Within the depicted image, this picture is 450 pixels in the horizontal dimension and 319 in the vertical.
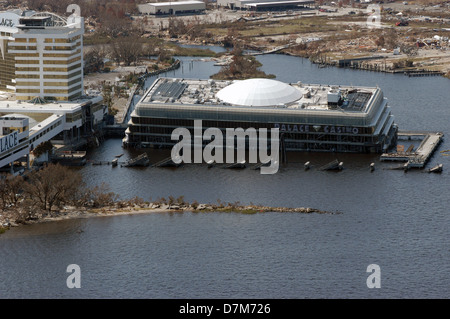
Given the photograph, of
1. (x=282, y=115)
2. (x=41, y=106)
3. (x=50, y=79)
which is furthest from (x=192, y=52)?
(x=282, y=115)

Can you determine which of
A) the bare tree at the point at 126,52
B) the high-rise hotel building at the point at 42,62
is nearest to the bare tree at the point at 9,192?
the high-rise hotel building at the point at 42,62

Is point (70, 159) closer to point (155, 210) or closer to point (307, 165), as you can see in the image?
point (155, 210)

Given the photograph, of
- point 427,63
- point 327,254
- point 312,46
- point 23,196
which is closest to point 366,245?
point 327,254

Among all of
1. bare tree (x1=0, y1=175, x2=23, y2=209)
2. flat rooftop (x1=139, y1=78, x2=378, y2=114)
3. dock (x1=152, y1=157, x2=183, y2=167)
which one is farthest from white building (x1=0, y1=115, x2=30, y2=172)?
flat rooftop (x1=139, y1=78, x2=378, y2=114)

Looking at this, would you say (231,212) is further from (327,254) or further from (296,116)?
(296,116)

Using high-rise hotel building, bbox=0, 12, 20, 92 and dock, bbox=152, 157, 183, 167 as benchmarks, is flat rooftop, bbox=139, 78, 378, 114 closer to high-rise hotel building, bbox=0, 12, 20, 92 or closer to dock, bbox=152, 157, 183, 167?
dock, bbox=152, 157, 183, 167

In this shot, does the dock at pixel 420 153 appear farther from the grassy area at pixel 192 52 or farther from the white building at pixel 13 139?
the grassy area at pixel 192 52

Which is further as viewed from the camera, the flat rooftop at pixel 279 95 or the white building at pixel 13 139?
the flat rooftop at pixel 279 95
